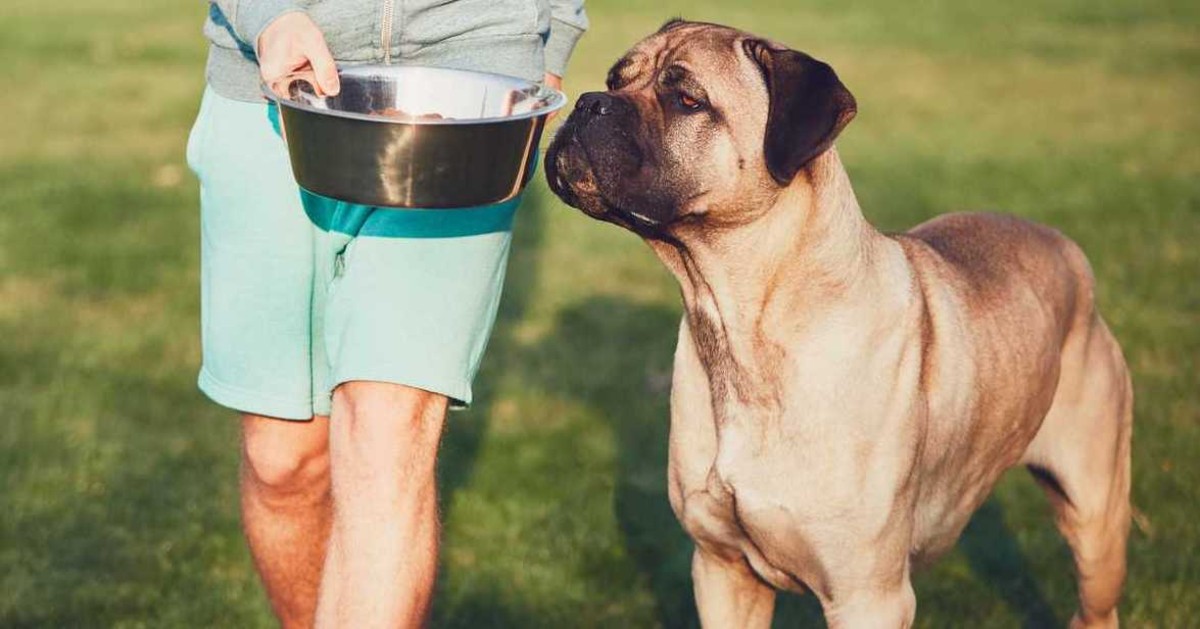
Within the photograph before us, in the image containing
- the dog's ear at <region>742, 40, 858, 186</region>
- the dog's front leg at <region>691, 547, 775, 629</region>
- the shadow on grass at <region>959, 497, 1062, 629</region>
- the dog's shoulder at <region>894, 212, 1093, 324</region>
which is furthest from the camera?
the shadow on grass at <region>959, 497, 1062, 629</region>

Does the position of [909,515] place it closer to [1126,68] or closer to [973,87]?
[973,87]

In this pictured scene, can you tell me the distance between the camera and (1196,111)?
1405cm

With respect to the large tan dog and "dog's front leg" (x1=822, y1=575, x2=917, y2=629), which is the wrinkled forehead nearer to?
the large tan dog

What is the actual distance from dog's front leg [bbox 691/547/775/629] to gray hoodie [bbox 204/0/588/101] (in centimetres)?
132

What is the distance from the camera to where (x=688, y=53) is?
3.98 m

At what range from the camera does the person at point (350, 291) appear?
149 inches

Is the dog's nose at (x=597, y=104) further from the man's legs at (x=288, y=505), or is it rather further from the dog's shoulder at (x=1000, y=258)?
the man's legs at (x=288, y=505)

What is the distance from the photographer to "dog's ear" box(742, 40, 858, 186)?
374 centimetres

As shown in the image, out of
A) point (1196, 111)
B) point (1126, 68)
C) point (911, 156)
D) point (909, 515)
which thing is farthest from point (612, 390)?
point (1126, 68)

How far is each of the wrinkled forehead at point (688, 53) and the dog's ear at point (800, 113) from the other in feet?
0.45

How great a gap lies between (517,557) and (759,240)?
7.01ft

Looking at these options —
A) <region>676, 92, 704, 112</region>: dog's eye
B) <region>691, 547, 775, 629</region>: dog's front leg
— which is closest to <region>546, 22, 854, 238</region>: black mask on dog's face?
<region>676, 92, 704, 112</region>: dog's eye

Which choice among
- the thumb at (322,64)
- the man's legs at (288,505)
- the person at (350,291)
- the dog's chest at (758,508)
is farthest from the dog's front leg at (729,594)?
the thumb at (322,64)

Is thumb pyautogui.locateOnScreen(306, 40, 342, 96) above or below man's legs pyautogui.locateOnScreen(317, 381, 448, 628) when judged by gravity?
above
